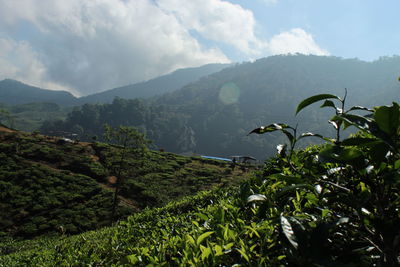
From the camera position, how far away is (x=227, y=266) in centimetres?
128

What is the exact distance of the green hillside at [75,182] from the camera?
83.3 feet

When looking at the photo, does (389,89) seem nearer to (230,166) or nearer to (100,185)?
(230,166)

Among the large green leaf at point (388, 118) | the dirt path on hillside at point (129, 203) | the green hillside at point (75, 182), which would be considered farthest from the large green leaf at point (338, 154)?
Answer: the dirt path on hillside at point (129, 203)

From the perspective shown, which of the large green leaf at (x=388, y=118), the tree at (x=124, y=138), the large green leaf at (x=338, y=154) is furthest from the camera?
the tree at (x=124, y=138)

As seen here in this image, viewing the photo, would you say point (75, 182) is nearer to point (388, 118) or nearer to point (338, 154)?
point (338, 154)

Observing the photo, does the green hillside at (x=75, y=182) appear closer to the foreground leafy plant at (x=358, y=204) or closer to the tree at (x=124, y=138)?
the tree at (x=124, y=138)

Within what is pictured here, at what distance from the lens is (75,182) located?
1296 inches

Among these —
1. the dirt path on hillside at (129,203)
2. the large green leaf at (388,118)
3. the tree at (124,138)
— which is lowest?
the dirt path on hillside at (129,203)

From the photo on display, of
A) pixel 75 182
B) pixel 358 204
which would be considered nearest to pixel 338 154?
pixel 358 204

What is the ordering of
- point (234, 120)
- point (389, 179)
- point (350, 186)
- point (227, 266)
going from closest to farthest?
1. point (389, 179)
2. point (227, 266)
3. point (350, 186)
4. point (234, 120)

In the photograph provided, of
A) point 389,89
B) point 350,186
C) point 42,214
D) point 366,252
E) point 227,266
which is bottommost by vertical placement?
point 42,214

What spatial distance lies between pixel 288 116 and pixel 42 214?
16922cm

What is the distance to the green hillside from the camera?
1000 inches

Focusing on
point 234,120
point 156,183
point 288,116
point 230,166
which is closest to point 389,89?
point 288,116
